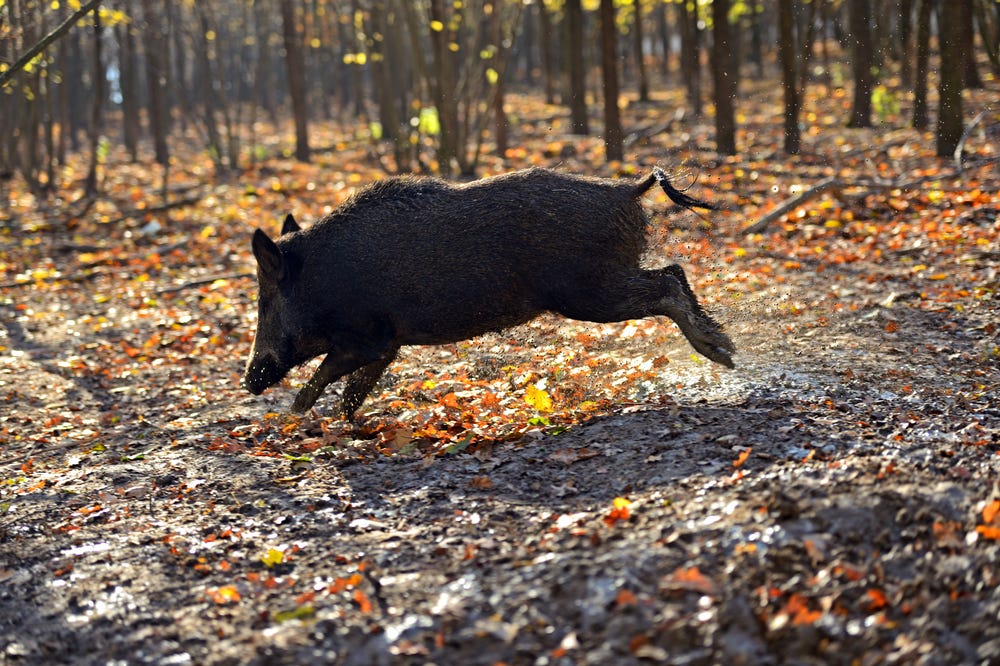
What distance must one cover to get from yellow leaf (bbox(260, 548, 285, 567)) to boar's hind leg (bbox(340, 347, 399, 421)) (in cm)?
261

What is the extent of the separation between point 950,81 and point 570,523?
10.9 meters

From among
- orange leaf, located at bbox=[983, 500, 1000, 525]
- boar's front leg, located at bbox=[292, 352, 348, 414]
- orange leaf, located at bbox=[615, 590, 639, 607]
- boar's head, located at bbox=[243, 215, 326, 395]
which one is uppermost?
boar's head, located at bbox=[243, 215, 326, 395]

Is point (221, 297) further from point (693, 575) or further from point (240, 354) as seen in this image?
point (693, 575)

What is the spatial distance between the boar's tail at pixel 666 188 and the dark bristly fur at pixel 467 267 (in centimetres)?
2

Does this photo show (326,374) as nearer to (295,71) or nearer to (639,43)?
(295,71)

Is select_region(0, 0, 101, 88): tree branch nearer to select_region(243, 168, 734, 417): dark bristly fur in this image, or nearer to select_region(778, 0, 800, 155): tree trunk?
select_region(243, 168, 734, 417): dark bristly fur

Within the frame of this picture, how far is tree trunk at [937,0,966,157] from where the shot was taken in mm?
12812

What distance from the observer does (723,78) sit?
1527 centimetres

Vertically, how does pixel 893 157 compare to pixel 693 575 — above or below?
above

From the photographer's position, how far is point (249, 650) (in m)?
3.95

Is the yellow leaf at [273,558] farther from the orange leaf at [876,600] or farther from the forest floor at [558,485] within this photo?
the orange leaf at [876,600]

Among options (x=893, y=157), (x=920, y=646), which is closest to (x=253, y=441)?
(x=920, y=646)

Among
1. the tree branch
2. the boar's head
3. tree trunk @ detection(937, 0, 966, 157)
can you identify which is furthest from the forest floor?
the tree branch

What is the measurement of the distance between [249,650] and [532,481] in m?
2.03
